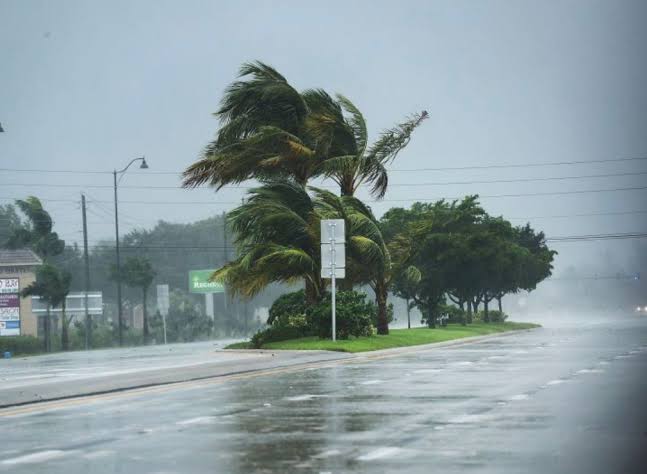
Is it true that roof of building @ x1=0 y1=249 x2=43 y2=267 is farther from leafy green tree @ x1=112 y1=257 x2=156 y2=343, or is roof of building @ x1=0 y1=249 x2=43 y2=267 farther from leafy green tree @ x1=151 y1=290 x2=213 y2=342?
leafy green tree @ x1=151 y1=290 x2=213 y2=342

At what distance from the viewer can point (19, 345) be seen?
70.3 m

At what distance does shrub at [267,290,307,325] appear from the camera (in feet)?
151

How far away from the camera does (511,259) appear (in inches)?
3369

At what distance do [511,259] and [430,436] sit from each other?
7272 centimetres

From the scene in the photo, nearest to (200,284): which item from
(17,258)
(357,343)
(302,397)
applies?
(17,258)

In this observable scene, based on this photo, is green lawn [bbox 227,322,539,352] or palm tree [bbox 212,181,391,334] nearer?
green lawn [bbox 227,322,539,352]

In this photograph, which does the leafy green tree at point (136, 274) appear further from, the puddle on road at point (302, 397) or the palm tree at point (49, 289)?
the puddle on road at point (302, 397)

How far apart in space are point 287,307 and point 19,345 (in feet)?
94.1

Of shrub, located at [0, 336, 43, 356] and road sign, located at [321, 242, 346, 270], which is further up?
road sign, located at [321, 242, 346, 270]

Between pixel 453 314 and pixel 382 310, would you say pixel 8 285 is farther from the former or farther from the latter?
pixel 453 314

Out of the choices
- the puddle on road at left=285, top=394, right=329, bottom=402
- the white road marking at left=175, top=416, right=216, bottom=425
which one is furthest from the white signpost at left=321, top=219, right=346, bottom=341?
the white road marking at left=175, top=416, right=216, bottom=425

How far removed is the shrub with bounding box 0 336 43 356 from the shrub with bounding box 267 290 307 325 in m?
24.6

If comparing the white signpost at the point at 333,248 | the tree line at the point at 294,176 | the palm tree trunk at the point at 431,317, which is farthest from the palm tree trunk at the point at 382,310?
the palm tree trunk at the point at 431,317

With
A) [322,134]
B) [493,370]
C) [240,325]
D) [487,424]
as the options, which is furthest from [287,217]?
[240,325]
